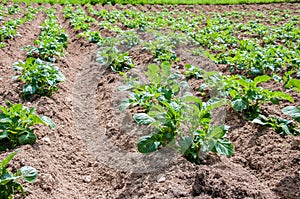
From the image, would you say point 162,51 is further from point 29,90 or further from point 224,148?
point 224,148

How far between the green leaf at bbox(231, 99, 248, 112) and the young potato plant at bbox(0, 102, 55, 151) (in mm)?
2318

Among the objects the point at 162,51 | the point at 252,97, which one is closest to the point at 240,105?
the point at 252,97

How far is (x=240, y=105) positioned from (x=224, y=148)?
1.19 meters

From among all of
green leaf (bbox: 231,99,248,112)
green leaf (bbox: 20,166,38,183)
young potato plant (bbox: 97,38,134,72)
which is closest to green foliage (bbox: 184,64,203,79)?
young potato plant (bbox: 97,38,134,72)

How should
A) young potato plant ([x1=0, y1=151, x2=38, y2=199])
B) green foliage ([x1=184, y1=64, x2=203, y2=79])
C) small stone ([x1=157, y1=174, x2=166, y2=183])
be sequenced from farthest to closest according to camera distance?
1. green foliage ([x1=184, y1=64, x2=203, y2=79])
2. small stone ([x1=157, y1=174, x2=166, y2=183])
3. young potato plant ([x1=0, y1=151, x2=38, y2=199])

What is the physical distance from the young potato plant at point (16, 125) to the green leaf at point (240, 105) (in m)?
2.32

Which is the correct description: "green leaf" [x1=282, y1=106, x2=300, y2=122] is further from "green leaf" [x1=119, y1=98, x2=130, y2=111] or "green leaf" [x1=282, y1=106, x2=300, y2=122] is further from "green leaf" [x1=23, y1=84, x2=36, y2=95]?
"green leaf" [x1=23, y1=84, x2=36, y2=95]

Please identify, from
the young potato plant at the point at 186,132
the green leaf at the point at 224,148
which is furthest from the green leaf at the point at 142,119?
the green leaf at the point at 224,148

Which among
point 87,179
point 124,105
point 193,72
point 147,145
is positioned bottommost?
point 87,179

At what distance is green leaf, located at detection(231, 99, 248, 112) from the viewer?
4035 millimetres

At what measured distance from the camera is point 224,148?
3.05 metres

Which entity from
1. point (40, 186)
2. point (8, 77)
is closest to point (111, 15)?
point (8, 77)

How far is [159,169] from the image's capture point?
3.20m

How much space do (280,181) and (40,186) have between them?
2356mm
